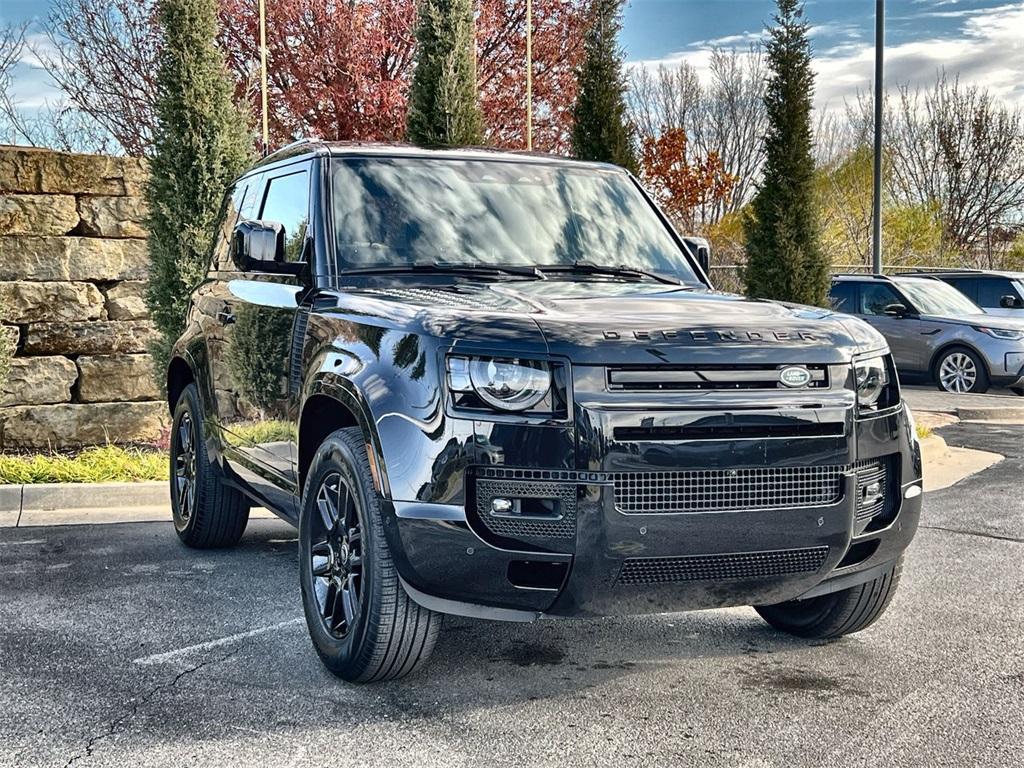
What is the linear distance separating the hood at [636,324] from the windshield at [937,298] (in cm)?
1297

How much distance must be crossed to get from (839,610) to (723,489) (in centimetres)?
119

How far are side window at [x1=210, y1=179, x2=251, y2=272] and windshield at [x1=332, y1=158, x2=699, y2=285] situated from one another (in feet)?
4.78

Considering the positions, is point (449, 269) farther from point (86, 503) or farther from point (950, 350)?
point (950, 350)

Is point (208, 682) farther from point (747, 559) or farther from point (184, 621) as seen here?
point (747, 559)

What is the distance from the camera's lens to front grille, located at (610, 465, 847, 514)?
3.49 metres

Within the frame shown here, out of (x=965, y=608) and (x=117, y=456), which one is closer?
(x=965, y=608)

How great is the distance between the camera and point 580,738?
11.6ft

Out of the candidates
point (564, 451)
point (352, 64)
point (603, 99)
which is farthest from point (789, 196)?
point (352, 64)

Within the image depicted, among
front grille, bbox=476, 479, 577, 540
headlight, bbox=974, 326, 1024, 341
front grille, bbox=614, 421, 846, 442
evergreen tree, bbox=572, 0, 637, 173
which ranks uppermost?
evergreen tree, bbox=572, 0, 637, 173

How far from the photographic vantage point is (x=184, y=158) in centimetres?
987

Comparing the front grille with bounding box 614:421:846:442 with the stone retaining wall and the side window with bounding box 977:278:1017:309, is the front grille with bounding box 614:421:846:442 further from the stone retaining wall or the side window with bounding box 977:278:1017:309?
the side window with bounding box 977:278:1017:309

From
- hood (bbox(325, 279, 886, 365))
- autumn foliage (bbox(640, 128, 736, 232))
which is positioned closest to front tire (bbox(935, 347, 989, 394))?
hood (bbox(325, 279, 886, 365))

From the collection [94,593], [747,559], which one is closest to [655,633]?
[747,559]

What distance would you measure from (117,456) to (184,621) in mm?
4245
